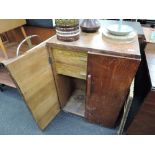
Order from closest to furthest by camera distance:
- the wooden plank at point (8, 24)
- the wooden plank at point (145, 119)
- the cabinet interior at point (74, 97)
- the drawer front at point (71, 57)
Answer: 1. the wooden plank at point (145, 119)
2. the drawer front at point (71, 57)
3. the wooden plank at point (8, 24)
4. the cabinet interior at point (74, 97)

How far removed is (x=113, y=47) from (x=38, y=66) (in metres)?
0.51

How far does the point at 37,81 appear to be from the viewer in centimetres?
105

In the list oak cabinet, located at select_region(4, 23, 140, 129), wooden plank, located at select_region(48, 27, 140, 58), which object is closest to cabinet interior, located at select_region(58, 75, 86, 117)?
oak cabinet, located at select_region(4, 23, 140, 129)

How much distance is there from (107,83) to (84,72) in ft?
0.62

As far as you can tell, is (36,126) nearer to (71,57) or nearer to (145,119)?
(71,57)

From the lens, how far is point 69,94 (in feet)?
5.33

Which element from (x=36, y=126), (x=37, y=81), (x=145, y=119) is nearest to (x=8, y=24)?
(x=37, y=81)

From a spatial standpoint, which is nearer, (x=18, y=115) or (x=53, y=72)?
(x=53, y=72)

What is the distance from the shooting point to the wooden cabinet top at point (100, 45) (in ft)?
2.85

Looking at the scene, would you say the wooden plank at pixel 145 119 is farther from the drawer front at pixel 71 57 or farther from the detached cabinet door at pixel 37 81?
the detached cabinet door at pixel 37 81

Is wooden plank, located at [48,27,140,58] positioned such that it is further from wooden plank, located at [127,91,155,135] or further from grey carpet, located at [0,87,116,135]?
grey carpet, located at [0,87,116,135]

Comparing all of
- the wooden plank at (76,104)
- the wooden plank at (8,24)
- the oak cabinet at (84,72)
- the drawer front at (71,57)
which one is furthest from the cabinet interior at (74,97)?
the wooden plank at (8,24)

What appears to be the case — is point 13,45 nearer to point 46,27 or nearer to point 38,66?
point 46,27
